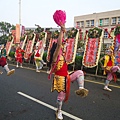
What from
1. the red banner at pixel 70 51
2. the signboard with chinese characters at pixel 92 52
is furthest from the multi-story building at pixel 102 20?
the signboard with chinese characters at pixel 92 52

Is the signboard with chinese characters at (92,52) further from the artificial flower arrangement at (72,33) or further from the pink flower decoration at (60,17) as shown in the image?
the pink flower decoration at (60,17)

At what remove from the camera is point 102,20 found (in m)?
46.2

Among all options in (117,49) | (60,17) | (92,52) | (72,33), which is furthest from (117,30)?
(60,17)

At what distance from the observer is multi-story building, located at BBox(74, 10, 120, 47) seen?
4309 centimetres

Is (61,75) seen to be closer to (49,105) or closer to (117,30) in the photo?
(49,105)

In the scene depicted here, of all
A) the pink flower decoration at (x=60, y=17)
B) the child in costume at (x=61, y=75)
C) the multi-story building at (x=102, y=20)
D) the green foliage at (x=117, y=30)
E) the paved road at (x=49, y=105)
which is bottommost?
the paved road at (x=49, y=105)

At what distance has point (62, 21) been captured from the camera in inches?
122

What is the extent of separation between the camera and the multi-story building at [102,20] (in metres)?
43.1

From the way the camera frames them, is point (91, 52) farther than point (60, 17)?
Yes

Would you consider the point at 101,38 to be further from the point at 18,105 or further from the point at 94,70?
the point at 18,105

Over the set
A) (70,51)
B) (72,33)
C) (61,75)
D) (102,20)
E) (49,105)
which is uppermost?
(102,20)

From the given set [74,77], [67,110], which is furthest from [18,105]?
[74,77]

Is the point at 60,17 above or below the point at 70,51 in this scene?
above

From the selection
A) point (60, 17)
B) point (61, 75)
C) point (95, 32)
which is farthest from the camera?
point (95, 32)
